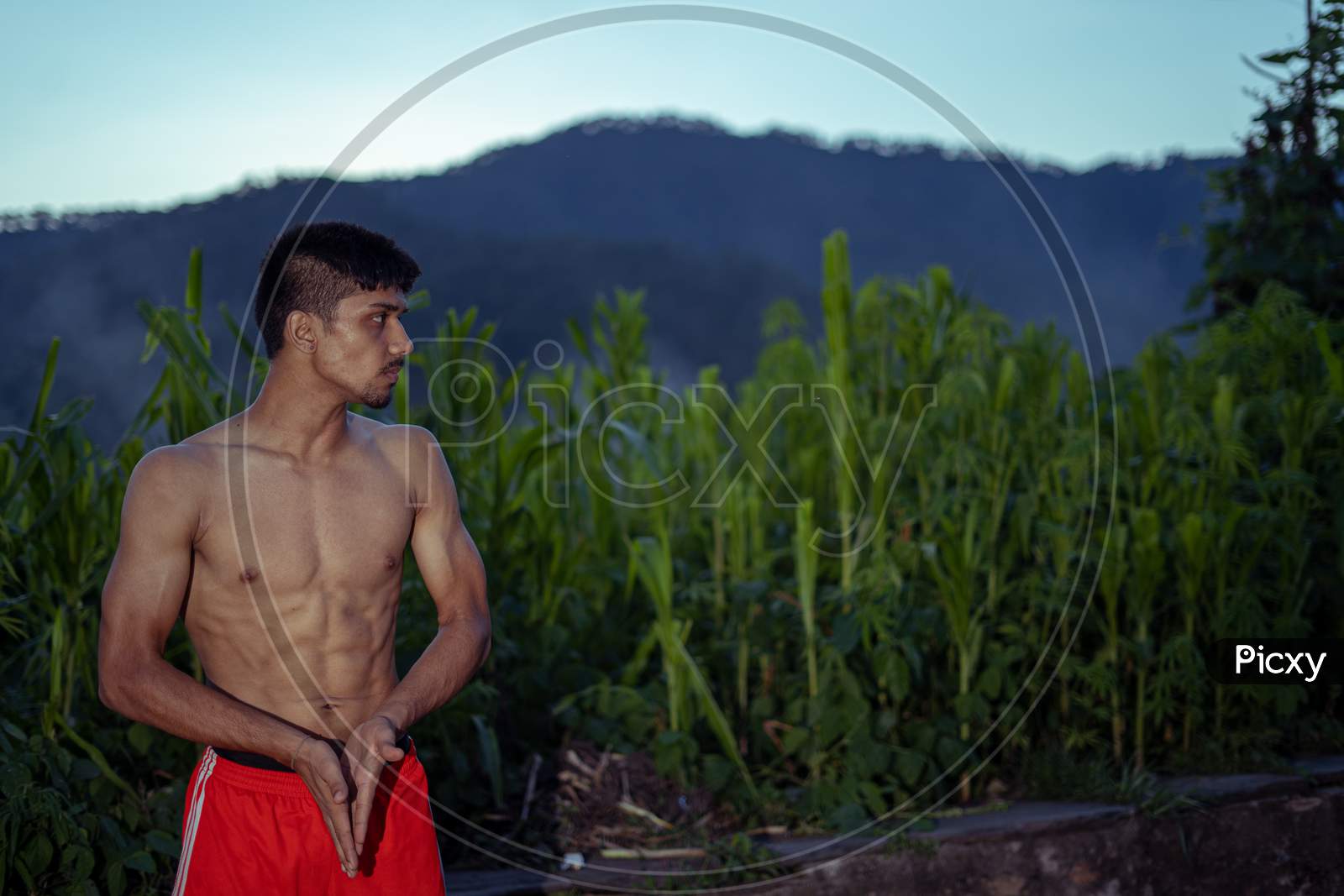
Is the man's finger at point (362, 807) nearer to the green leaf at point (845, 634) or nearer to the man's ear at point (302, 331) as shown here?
the man's ear at point (302, 331)

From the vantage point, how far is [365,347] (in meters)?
1.62

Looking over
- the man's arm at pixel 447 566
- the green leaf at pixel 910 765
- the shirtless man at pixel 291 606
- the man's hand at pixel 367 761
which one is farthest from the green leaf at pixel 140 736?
the green leaf at pixel 910 765

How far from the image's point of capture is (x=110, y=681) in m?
1.48

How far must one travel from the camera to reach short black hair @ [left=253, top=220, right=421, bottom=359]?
161cm

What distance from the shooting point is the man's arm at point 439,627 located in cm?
144

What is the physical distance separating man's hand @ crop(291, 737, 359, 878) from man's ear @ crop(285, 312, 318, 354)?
0.55m

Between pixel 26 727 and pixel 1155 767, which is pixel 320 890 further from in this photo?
pixel 1155 767

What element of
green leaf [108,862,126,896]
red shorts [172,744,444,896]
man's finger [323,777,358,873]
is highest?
man's finger [323,777,358,873]

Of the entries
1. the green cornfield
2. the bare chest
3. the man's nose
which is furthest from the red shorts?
the green cornfield

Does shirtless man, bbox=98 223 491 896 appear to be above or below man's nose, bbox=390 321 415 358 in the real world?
below

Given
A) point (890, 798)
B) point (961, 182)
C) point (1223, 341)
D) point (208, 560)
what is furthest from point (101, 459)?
point (961, 182)

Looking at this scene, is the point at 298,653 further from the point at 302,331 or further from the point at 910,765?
the point at 910,765

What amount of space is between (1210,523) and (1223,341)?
3.46 ft

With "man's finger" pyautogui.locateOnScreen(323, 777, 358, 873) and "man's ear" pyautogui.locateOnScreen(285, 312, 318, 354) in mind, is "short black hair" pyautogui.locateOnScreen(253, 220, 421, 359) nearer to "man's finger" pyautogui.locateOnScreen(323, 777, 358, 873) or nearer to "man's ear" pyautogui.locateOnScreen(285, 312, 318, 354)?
"man's ear" pyautogui.locateOnScreen(285, 312, 318, 354)
